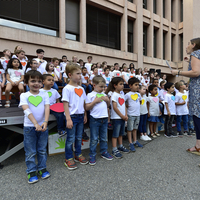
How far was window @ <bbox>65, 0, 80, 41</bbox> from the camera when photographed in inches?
399

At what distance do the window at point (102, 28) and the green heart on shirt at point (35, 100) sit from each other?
10349 millimetres

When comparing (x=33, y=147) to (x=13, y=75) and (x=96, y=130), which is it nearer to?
(x=96, y=130)

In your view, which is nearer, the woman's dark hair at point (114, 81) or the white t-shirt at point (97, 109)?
the white t-shirt at point (97, 109)

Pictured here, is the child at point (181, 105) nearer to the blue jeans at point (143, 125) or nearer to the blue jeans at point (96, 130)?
the blue jeans at point (143, 125)

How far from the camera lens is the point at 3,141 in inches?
143

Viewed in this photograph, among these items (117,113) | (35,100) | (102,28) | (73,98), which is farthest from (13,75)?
(102,28)

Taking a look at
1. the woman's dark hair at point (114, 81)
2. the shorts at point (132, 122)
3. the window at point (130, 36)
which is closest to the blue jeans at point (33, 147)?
the woman's dark hair at point (114, 81)

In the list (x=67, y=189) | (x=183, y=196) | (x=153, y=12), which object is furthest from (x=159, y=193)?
(x=153, y=12)

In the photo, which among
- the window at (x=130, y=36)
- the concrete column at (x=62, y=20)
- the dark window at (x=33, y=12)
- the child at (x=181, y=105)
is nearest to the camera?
the child at (x=181, y=105)

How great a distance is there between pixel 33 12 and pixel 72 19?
2.77m

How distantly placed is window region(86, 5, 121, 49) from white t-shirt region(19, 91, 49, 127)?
33.9 feet

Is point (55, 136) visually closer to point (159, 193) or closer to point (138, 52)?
point (159, 193)

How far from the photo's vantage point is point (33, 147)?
2.08m

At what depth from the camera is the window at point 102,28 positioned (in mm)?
11398
